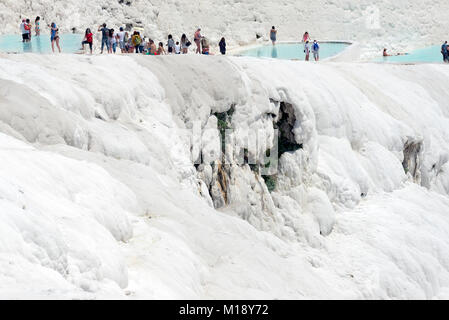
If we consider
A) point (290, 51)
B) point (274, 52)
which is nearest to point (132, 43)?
point (274, 52)

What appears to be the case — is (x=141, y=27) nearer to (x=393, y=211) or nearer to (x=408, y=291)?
(x=393, y=211)

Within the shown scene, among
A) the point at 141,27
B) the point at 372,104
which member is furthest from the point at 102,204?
the point at 141,27

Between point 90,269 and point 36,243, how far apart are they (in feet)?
2.98

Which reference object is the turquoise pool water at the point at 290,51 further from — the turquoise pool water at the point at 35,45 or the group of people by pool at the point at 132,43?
the turquoise pool water at the point at 35,45

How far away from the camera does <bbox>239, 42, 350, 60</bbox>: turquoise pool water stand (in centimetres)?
3391

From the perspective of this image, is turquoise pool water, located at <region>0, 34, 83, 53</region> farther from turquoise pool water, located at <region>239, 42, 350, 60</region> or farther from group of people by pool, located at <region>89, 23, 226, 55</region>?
turquoise pool water, located at <region>239, 42, 350, 60</region>

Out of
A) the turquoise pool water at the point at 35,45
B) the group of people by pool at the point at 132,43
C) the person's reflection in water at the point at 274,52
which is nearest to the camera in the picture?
the turquoise pool water at the point at 35,45

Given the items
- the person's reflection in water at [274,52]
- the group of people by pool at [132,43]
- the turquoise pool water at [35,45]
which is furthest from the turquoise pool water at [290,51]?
the turquoise pool water at [35,45]

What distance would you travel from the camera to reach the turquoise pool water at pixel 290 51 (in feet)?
111

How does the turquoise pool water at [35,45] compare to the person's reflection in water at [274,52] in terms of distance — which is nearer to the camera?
the turquoise pool water at [35,45]

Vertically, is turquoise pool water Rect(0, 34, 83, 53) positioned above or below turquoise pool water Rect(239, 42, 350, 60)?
above

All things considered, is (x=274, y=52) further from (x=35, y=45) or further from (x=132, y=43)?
(x=35, y=45)

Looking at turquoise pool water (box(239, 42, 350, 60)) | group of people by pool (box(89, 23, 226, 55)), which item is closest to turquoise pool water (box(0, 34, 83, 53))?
group of people by pool (box(89, 23, 226, 55))

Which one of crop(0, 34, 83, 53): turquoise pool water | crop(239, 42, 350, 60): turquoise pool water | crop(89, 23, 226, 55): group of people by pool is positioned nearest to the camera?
crop(0, 34, 83, 53): turquoise pool water
